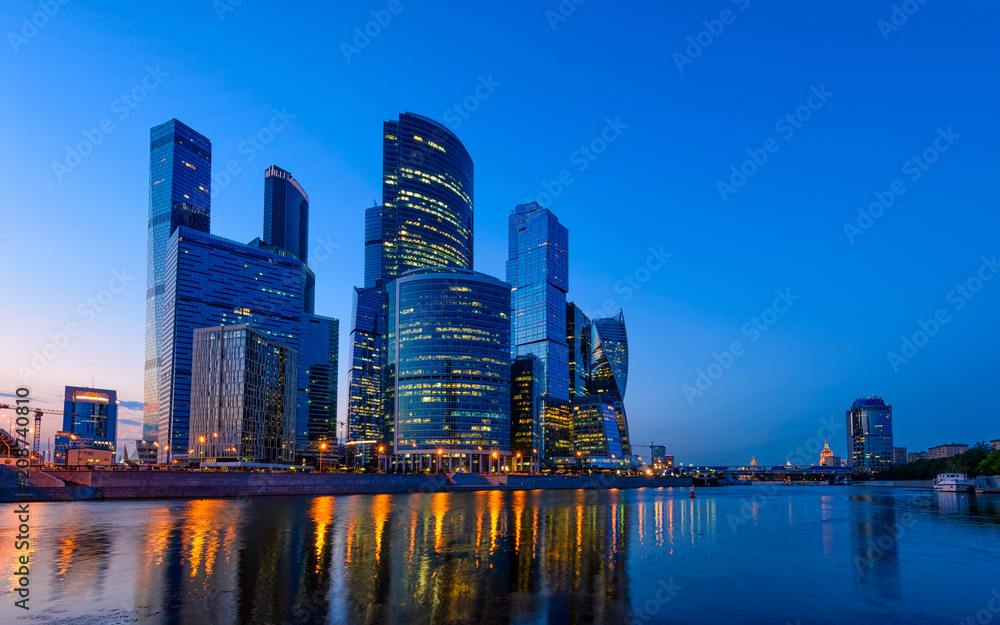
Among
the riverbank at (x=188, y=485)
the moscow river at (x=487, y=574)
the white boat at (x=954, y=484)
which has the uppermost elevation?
the moscow river at (x=487, y=574)

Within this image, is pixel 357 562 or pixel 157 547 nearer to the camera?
pixel 357 562

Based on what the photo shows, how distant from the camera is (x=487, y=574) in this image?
105 ft

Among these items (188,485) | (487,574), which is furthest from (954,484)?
(487,574)

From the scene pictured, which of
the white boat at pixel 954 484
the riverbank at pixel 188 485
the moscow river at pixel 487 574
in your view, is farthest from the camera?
the white boat at pixel 954 484

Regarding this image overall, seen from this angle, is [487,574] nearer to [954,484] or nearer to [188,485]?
[188,485]

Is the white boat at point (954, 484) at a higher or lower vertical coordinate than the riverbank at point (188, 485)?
lower

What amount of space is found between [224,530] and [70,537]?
33.7ft

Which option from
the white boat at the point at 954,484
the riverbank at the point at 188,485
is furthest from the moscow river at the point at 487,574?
the white boat at the point at 954,484

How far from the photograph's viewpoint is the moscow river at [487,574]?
78.5 ft

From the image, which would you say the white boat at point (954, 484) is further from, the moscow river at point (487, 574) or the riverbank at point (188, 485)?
the moscow river at point (487, 574)

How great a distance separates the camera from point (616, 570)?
34.2 meters

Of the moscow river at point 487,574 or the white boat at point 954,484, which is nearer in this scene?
the moscow river at point 487,574

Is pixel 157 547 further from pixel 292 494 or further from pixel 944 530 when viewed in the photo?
pixel 292 494

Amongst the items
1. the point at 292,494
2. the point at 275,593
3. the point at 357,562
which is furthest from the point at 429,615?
the point at 292,494
